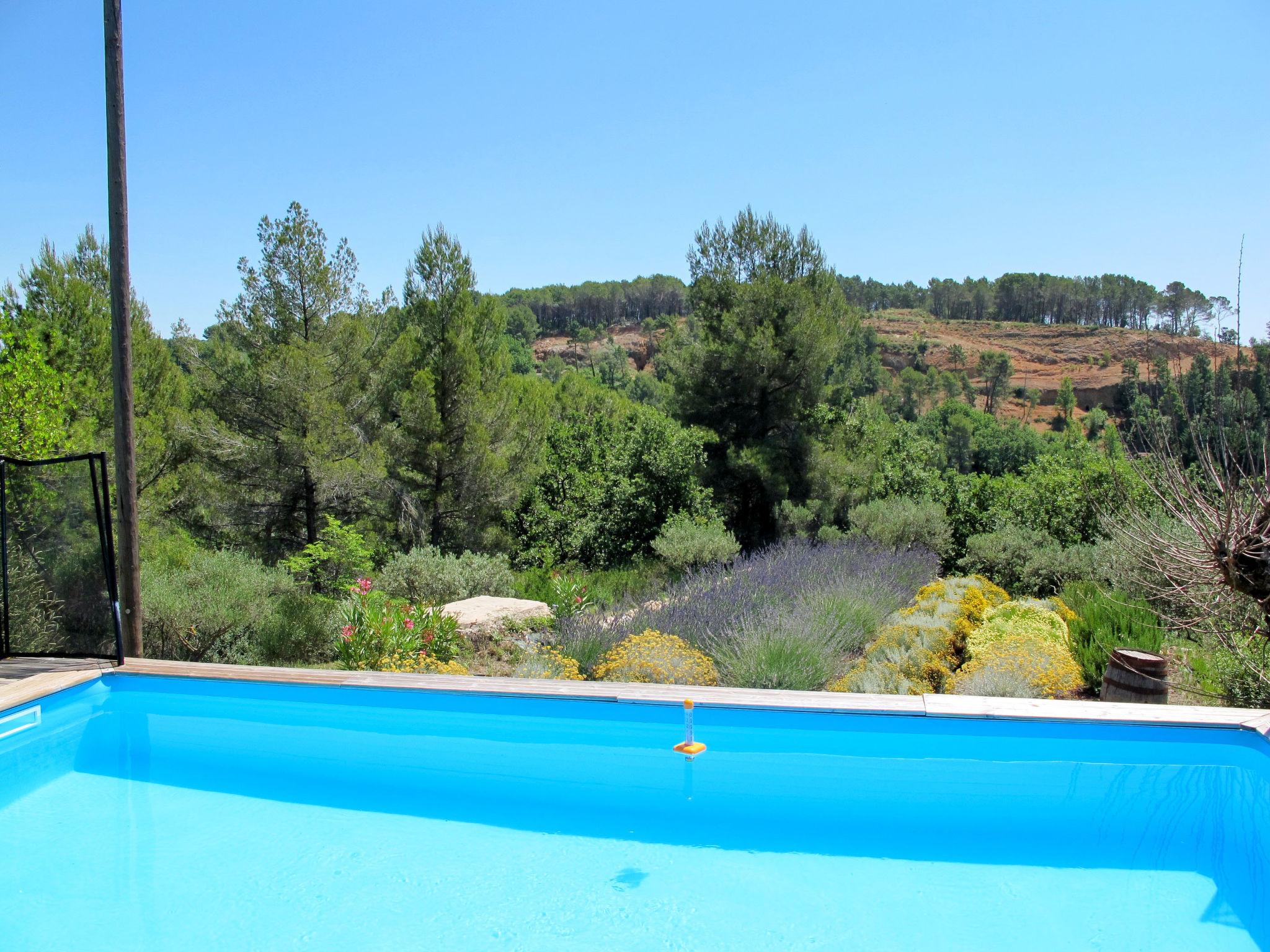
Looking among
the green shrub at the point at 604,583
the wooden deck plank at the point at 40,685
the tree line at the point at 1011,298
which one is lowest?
the green shrub at the point at 604,583

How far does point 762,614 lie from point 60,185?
31.2 feet

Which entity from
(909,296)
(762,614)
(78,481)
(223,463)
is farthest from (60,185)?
(909,296)

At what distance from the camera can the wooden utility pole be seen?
5.90 metres

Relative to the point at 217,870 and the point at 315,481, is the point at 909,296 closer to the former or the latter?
the point at 315,481

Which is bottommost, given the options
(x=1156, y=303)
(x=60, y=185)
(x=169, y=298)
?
(x=1156, y=303)

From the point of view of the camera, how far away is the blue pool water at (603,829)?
10.8 ft

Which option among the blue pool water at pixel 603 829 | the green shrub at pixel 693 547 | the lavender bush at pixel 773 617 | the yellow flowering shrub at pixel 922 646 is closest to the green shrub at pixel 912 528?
the lavender bush at pixel 773 617

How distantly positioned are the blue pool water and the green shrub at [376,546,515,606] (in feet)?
11.9

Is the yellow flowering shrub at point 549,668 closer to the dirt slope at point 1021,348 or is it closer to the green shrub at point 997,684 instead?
the green shrub at point 997,684

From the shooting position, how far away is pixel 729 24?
10172 millimetres

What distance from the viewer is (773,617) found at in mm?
5957

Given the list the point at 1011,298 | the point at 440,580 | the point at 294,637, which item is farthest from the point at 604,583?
the point at 1011,298

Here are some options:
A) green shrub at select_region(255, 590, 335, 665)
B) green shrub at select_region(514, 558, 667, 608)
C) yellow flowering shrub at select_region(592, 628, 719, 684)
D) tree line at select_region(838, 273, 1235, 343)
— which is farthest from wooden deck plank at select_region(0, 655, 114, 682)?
tree line at select_region(838, 273, 1235, 343)

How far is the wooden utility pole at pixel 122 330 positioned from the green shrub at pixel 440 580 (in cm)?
309
